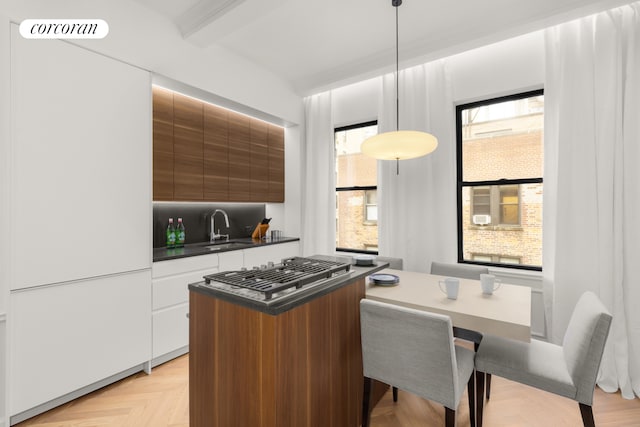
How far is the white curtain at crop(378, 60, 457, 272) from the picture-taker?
3084 millimetres

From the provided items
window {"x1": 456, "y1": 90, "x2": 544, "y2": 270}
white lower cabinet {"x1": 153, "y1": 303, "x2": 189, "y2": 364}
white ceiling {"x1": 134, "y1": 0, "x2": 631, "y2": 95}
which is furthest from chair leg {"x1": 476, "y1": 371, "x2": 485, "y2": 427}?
white ceiling {"x1": 134, "y1": 0, "x2": 631, "y2": 95}

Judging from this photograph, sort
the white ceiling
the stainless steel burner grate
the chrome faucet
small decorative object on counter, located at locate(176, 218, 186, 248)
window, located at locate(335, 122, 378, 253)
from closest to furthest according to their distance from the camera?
the stainless steel burner grate < the white ceiling < small decorative object on counter, located at locate(176, 218, 186, 248) < the chrome faucet < window, located at locate(335, 122, 378, 253)

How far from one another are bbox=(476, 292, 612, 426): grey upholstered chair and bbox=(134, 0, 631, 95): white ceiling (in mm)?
2238

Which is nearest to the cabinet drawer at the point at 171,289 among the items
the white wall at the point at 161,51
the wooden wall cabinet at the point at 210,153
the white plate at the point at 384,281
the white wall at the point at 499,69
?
the wooden wall cabinet at the point at 210,153

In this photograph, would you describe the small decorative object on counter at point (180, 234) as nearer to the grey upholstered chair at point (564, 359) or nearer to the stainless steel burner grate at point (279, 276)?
the stainless steel burner grate at point (279, 276)

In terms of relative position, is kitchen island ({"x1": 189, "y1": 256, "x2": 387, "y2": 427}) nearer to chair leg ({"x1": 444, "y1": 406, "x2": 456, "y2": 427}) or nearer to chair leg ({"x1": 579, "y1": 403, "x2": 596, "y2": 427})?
chair leg ({"x1": 444, "y1": 406, "x2": 456, "y2": 427})

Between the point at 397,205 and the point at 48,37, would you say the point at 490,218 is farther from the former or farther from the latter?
the point at 48,37

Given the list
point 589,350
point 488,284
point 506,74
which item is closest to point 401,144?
point 488,284

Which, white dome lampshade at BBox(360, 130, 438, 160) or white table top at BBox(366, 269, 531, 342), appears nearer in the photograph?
white table top at BBox(366, 269, 531, 342)

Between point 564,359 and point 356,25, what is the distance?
292 cm

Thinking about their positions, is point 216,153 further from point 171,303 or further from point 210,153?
point 171,303

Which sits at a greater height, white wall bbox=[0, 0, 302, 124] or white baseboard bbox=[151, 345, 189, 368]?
white wall bbox=[0, 0, 302, 124]

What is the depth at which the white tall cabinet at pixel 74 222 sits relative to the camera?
1.82m

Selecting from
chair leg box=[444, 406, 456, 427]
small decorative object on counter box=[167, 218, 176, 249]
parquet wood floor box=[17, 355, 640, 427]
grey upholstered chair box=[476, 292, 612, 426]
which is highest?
small decorative object on counter box=[167, 218, 176, 249]
